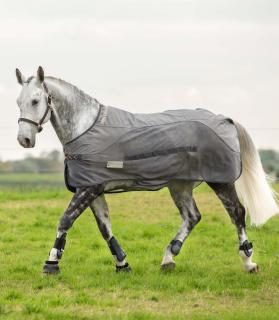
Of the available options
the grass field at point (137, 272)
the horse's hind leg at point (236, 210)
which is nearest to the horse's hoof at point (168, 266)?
the grass field at point (137, 272)

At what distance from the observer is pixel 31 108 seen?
841 centimetres

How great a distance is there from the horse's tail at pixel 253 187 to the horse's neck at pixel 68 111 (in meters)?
2.03

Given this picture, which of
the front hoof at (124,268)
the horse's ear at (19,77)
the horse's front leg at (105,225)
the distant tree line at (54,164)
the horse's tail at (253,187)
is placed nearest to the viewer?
the horse's ear at (19,77)

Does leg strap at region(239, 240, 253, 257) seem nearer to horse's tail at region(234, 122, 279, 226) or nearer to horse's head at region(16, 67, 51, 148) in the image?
horse's tail at region(234, 122, 279, 226)

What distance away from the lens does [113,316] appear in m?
6.75

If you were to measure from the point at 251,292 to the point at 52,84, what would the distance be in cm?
332

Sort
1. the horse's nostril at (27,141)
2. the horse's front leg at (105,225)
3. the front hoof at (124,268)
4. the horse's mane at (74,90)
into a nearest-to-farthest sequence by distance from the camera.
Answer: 1. the horse's nostril at (27,141)
2. the horse's mane at (74,90)
3. the horse's front leg at (105,225)
4. the front hoof at (124,268)

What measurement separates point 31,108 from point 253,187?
310 centimetres

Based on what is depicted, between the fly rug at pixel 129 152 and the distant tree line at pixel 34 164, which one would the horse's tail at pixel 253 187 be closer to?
the fly rug at pixel 129 152

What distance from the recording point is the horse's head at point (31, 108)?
8.36 metres

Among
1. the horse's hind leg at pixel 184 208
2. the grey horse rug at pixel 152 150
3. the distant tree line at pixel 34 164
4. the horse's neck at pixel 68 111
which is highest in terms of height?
the horse's neck at pixel 68 111

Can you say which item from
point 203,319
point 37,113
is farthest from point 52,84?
point 203,319

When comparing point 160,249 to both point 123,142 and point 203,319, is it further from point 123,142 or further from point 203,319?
point 203,319

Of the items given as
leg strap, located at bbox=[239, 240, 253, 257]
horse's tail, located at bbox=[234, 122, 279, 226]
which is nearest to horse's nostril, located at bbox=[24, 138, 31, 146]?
horse's tail, located at bbox=[234, 122, 279, 226]
